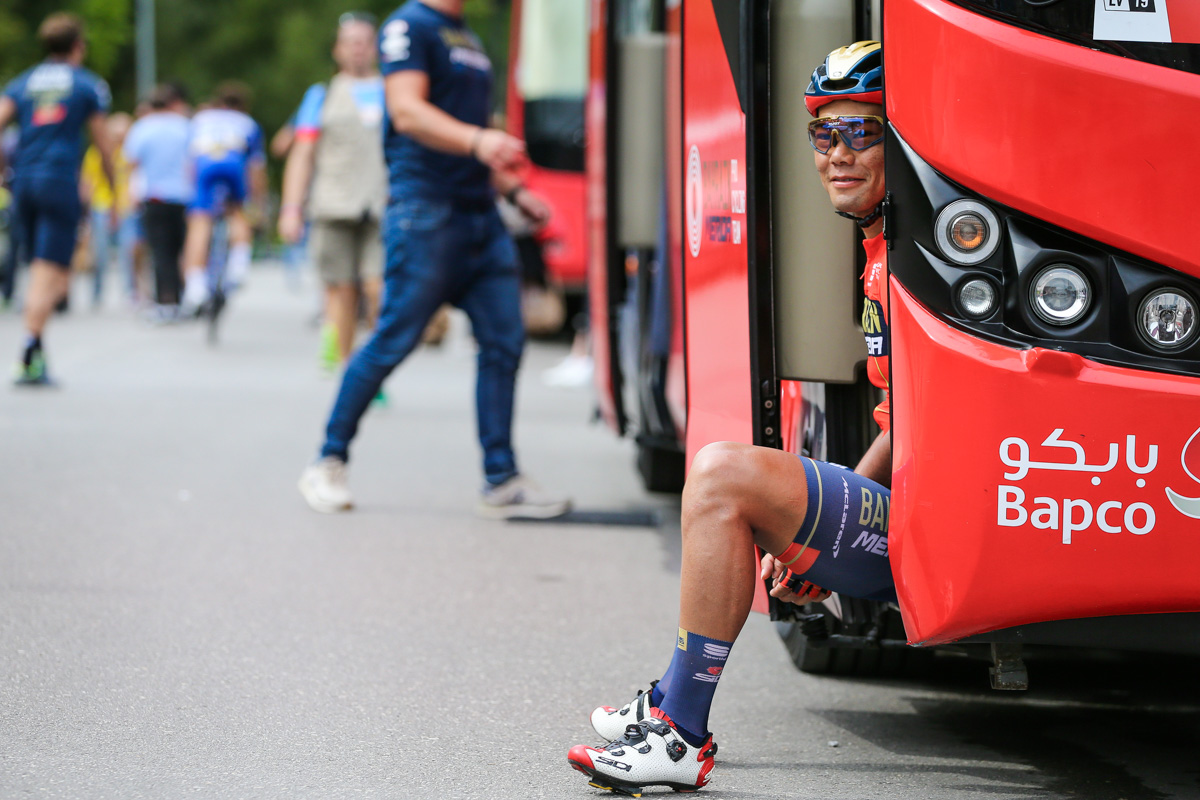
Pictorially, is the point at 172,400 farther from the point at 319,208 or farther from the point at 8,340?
the point at 8,340

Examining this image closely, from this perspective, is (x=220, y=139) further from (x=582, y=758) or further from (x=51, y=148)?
(x=582, y=758)

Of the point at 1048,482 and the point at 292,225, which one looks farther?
the point at 292,225

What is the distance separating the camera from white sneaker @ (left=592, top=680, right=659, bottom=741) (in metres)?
3.21

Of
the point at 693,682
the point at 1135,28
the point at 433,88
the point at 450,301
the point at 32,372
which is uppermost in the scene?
the point at 1135,28

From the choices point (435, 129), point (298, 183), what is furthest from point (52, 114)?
point (435, 129)

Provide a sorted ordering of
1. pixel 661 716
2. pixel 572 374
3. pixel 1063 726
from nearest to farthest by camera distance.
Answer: pixel 661 716 < pixel 1063 726 < pixel 572 374

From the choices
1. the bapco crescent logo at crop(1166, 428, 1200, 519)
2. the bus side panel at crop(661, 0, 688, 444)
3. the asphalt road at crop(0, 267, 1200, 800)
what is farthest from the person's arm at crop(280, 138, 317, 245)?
the bapco crescent logo at crop(1166, 428, 1200, 519)

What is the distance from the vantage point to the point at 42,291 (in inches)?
377

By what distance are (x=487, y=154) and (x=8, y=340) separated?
880 centimetres

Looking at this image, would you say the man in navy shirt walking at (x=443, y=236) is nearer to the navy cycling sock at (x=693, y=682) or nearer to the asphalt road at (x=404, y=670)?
the asphalt road at (x=404, y=670)

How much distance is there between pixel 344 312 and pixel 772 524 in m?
6.89

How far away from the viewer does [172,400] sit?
9.55m

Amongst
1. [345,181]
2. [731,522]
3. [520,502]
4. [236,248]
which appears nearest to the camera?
[731,522]

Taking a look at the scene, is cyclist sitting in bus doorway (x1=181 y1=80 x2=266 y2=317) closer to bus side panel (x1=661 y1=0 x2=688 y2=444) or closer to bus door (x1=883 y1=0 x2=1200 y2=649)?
bus side panel (x1=661 y1=0 x2=688 y2=444)
